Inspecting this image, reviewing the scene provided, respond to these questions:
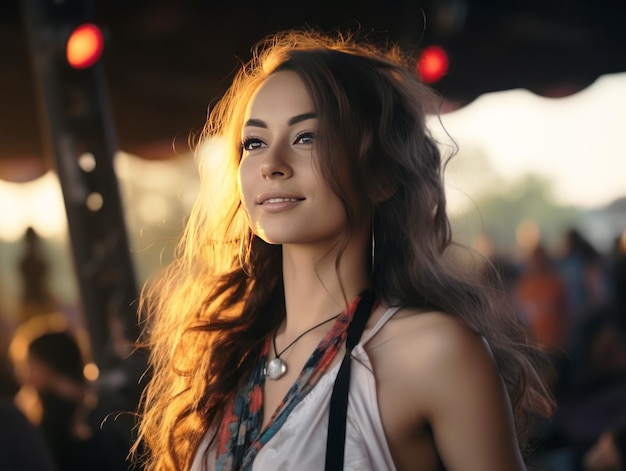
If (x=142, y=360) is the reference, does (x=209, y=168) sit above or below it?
above

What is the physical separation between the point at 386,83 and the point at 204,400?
663 millimetres

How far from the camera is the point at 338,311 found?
154 cm

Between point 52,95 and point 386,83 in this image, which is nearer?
point 386,83

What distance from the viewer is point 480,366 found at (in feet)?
4.42

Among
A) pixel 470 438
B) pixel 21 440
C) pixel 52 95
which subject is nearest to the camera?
pixel 470 438

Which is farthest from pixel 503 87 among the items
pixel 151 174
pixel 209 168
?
pixel 209 168

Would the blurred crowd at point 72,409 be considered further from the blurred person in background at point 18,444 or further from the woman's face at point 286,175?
the woman's face at point 286,175

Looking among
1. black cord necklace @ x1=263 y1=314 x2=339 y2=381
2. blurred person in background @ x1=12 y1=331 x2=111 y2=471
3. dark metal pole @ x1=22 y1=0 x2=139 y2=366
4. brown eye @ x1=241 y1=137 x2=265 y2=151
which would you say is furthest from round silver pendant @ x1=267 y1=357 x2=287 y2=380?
blurred person in background @ x1=12 y1=331 x2=111 y2=471

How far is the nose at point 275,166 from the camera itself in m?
1.47

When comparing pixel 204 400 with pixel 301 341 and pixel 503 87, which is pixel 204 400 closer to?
pixel 301 341

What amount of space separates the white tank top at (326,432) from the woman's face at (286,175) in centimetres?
20

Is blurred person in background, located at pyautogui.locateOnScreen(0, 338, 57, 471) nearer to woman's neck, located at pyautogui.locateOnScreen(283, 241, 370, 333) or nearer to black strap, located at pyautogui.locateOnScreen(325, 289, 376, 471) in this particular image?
woman's neck, located at pyautogui.locateOnScreen(283, 241, 370, 333)

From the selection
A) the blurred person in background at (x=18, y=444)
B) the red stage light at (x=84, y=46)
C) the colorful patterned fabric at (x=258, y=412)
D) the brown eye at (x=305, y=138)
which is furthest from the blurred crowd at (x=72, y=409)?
the brown eye at (x=305, y=138)

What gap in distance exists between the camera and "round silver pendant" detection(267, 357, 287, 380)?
153 cm
